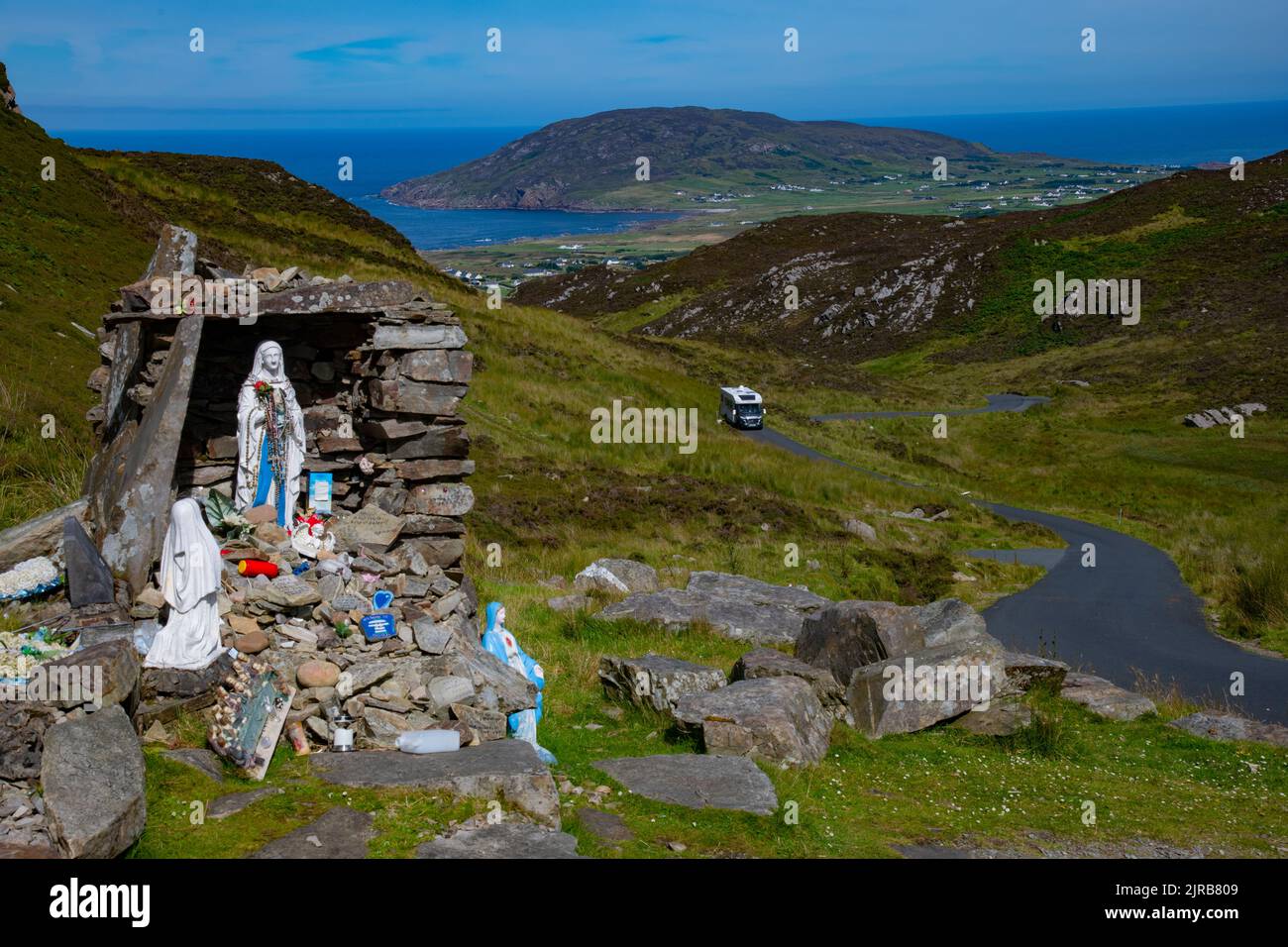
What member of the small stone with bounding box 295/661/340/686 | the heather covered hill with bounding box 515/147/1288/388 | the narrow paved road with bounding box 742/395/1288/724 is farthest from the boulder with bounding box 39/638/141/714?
the heather covered hill with bounding box 515/147/1288/388

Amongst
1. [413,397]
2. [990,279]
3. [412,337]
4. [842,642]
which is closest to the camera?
[412,337]

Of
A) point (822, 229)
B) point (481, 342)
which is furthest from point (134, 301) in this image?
point (822, 229)

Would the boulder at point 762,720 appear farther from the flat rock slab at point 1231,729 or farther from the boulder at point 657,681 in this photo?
the flat rock slab at point 1231,729

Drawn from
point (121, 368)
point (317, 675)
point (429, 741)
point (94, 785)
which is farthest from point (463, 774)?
point (121, 368)

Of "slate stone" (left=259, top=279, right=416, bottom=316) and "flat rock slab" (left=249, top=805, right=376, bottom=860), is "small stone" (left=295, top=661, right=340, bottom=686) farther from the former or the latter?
"slate stone" (left=259, top=279, right=416, bottom=316)

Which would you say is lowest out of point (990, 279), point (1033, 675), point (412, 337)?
point (1033, 675)

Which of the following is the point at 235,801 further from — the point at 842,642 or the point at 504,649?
the point at 842,642
